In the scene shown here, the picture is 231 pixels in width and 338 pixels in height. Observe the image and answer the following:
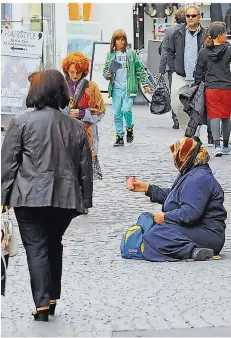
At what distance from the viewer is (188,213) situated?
848cm

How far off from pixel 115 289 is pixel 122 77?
29.5 ft

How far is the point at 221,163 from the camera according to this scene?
14.5 metres

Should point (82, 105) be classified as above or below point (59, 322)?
above

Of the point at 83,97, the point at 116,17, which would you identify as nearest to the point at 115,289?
the point at 83,97

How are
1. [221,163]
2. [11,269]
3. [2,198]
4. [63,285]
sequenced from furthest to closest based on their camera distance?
[221,163] < [11,269] < [63,285] < [2,198]

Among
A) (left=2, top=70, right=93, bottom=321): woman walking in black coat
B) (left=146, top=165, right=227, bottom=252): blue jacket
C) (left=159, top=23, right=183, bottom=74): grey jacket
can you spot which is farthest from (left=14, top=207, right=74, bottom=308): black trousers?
(left=159, top=23, right=183, bottom=74): grey jacket

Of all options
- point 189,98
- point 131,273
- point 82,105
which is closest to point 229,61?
point 189,98

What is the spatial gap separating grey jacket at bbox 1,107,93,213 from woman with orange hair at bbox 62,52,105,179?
3784 mm

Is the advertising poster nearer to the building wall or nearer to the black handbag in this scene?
the black handbag

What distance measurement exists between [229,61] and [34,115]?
836cm

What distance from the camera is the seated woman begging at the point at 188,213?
8453 millimetres

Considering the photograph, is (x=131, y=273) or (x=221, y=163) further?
(x=221, y=163)

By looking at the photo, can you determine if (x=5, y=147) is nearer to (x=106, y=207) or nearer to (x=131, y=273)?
(x=131, y=273)

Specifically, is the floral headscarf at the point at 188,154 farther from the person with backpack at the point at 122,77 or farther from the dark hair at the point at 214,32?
the person with backpack at the point at 122,77
